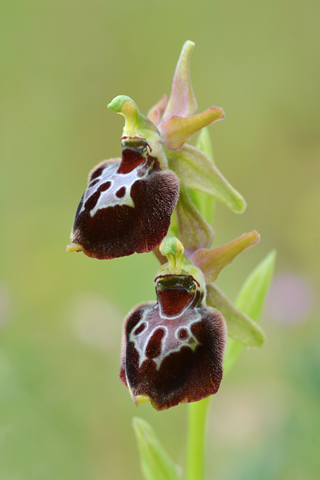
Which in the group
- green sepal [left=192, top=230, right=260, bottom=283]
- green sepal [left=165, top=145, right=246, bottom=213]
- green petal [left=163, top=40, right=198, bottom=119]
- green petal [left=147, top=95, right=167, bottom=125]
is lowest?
green sepal [left=192, top=230, right=260, bottom=283]

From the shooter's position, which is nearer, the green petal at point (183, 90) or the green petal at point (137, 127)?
the green petal at point (137, 127)

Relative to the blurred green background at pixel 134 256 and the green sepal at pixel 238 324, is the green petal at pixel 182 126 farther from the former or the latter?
the blurred green background at pixel 134 256

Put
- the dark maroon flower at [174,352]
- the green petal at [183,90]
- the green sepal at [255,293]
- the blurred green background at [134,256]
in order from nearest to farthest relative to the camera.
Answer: the dark maroon flower at [174,352], the green petal at [183,90], the green sepal at [255,293], the blurred green background at [134,256]

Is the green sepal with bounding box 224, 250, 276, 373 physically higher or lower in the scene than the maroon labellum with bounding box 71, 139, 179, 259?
lower

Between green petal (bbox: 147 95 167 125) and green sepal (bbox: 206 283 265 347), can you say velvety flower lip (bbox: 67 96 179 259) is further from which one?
green sepal (bbox: 206 283 265 347)

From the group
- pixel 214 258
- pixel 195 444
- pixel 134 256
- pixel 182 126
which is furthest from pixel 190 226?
pixel 134 256

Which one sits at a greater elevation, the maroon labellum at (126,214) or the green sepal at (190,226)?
the maroon labellum at (126,214)

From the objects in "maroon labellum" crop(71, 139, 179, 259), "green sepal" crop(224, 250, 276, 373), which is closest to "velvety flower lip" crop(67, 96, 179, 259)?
"maroon labellum" crop(71, 139, 179, 259)

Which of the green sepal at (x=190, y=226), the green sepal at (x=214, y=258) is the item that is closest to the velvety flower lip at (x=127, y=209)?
the green sepal at (x=190, y=226)

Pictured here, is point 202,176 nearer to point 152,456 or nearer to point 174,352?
point 174,352
